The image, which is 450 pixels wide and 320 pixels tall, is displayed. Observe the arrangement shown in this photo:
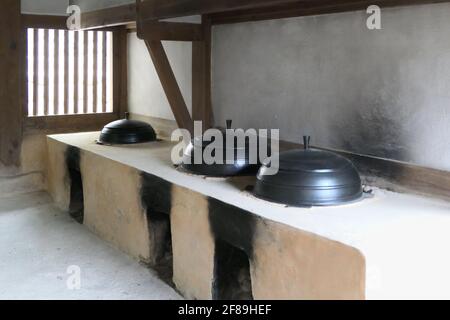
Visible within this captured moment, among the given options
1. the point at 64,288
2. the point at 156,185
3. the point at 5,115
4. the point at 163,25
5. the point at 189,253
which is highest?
the point at 163,25

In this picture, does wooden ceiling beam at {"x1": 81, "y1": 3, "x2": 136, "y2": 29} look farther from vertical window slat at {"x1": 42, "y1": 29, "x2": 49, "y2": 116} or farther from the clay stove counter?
the clay stove counter

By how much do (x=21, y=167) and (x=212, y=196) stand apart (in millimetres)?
3973

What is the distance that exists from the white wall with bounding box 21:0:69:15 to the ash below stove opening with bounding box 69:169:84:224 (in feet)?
6.93

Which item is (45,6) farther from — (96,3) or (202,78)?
(202,78)

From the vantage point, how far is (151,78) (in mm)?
6914

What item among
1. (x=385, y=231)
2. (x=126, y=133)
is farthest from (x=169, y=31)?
(x=385, y=231)

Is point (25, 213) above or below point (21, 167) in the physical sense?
below

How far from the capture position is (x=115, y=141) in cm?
590

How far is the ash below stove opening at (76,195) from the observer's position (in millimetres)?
6039

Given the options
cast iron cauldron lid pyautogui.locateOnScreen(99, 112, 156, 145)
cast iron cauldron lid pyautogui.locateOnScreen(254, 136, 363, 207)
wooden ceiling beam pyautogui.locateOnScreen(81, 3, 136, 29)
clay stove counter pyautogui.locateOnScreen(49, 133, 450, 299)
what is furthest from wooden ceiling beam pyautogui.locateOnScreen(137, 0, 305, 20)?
cast iron cauldron lid pyautogui.locateOnScreen(99, 112, 156, 145)

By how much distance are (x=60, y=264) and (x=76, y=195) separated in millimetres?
1723

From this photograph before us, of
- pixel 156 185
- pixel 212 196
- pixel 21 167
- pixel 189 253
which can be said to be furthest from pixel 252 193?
pixel 21 167

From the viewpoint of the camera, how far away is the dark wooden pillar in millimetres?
6453
